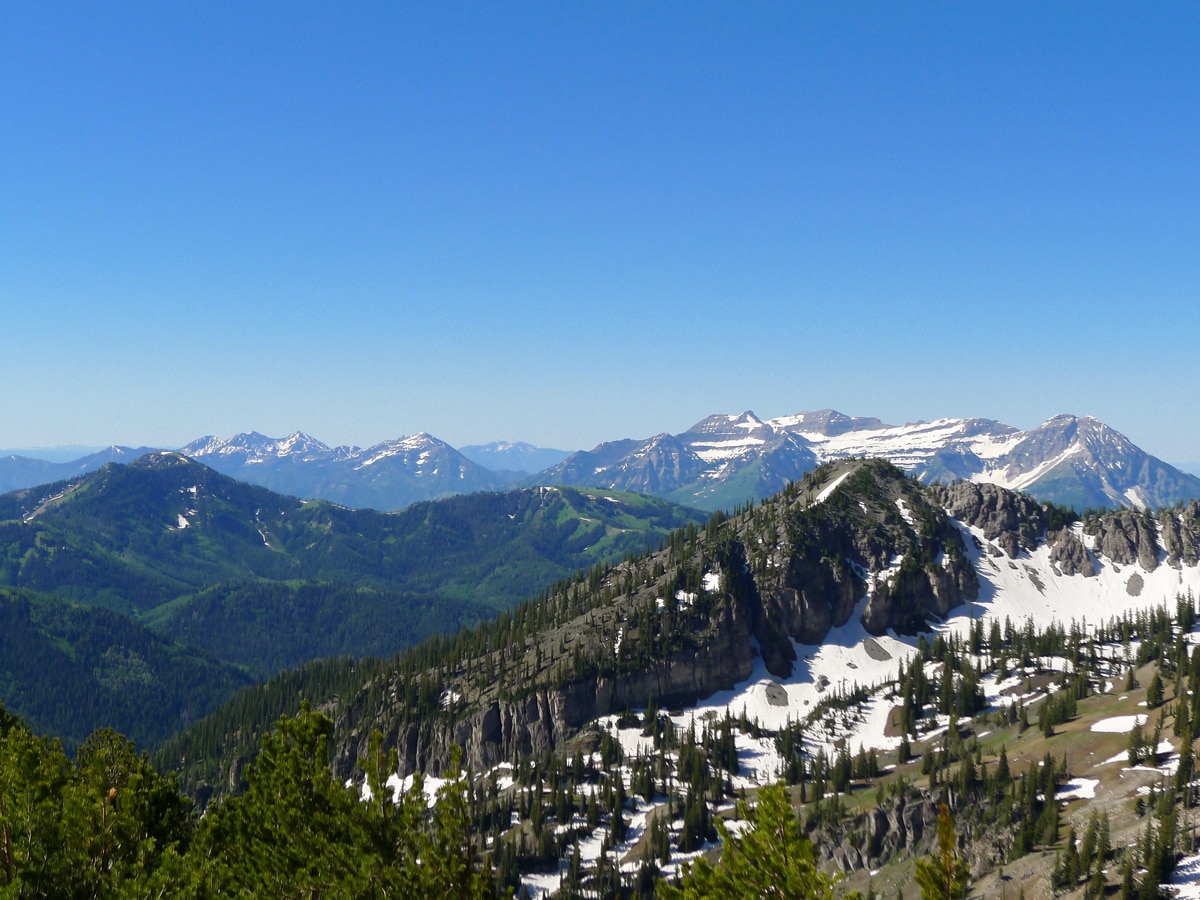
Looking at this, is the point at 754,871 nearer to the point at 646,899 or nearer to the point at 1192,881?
the point at 1192,881

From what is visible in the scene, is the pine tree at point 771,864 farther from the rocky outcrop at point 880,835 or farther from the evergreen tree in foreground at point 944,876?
the rocky outcrop at point 880,835

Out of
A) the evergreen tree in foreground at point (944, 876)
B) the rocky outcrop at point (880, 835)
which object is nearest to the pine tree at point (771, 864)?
the evergreen tree in foreground at point (944, 876)

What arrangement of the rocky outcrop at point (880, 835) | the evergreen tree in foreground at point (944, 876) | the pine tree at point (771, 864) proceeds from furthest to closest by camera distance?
the rocky outcrop at point (880, 835) → the pine tree at point (771, 864) → the evergreen tree in foreground at point (944, 876)

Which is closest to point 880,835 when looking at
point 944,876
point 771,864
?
point 771,864

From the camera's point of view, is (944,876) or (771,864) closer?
(944,876)

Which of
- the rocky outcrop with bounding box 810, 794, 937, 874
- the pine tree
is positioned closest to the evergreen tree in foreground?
Result: the pine tree

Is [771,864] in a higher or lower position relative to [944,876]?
lower

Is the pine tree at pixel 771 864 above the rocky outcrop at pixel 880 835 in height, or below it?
above

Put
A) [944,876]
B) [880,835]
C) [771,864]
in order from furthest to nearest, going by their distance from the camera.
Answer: [880,835] < [771,864] < [944,876]

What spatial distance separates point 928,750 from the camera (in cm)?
16362

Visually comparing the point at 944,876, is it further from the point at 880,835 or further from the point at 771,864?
the point at 880,835

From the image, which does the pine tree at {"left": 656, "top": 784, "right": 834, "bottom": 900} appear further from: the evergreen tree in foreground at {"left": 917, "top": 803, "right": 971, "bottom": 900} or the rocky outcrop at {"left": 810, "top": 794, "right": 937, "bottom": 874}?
the rocky outcrop at {"left": 810, "top": 794, "right": 937, "bottom": 874}

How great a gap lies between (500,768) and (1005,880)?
4595 inches

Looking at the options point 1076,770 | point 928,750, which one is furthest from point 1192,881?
point 928,750
